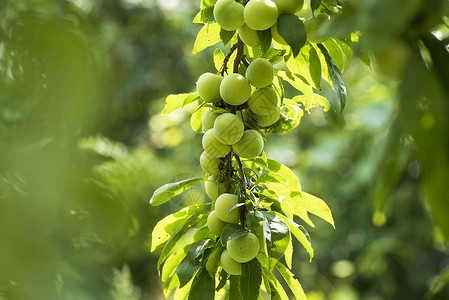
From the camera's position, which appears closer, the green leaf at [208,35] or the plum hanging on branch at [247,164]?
the plum hanging on branch at [247,164]

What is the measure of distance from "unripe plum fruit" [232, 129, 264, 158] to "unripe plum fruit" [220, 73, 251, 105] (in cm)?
4

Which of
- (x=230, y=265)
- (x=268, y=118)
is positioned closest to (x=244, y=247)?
(x=230, y=265)

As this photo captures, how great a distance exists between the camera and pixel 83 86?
0.68ft

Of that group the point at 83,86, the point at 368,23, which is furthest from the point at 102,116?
the point at 368,23

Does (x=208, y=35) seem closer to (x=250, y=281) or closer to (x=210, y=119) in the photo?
(x=210, y=119)

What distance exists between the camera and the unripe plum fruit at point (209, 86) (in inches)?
20.3

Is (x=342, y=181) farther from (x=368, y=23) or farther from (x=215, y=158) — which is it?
(x=368, y=23)

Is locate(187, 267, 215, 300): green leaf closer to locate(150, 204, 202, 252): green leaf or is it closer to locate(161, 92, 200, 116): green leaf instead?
locate(150, 204, 202, 252): green leaf

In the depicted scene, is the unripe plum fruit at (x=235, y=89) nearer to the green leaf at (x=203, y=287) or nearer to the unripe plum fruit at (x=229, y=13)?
the unripe plum fruit at (x=229, y=13)

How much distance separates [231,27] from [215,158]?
0.15 m

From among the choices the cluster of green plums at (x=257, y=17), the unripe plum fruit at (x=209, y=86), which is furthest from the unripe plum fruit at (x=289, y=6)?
the unripe plum fruit at (x=209, y=86)

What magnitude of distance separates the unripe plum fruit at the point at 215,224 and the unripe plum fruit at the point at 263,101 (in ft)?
0.40

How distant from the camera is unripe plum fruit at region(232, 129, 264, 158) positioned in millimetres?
508

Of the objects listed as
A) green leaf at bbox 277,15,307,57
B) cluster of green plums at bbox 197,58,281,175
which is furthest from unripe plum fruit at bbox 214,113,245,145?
green leaf at bbox 277,15,307,57
